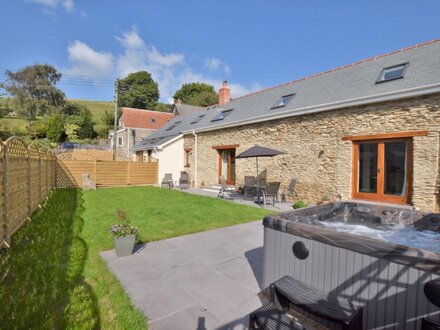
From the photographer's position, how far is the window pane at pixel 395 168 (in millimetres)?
7770

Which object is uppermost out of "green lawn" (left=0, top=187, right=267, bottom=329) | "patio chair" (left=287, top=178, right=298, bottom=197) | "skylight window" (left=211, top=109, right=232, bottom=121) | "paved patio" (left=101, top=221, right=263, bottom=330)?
"skylight window" (left=211, top=109, right=232, bottom=121)

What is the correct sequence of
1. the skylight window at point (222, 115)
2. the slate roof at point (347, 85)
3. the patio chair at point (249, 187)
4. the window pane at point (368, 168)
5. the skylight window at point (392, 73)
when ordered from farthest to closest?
the skylight window at point (222, 115) → the patio chair at point (249, 187) → the skylight window at point (392, 73) → the window pane at point (368, 168) → the slate roof at point (347, 85)

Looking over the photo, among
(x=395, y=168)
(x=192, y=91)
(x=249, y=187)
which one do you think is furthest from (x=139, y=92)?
(x=395, y=168)

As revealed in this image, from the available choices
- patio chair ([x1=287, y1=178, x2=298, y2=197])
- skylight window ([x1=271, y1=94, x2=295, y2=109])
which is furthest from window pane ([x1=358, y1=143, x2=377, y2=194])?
skylight window ([x1=271, y1=94, x2=295, y2=109])

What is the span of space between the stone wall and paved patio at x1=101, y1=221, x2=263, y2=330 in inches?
201

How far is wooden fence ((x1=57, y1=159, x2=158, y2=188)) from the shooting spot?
15172 mm

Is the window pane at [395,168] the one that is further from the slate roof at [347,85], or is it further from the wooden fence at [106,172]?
the wooden fence at [106,172]

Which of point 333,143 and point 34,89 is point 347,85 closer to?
point 333,143

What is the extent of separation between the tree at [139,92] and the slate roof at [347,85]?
4256 centimetres

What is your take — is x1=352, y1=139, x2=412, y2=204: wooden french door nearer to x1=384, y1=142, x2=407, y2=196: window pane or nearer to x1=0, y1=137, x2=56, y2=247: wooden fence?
x1=384, y1=142, x2=407, y2=196: window pane

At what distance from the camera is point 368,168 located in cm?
859

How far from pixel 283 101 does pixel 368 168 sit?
17.5 feet

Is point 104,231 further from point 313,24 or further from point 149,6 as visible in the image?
point 313,24

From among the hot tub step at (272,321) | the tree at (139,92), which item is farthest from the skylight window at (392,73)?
the tree at (139,92)
